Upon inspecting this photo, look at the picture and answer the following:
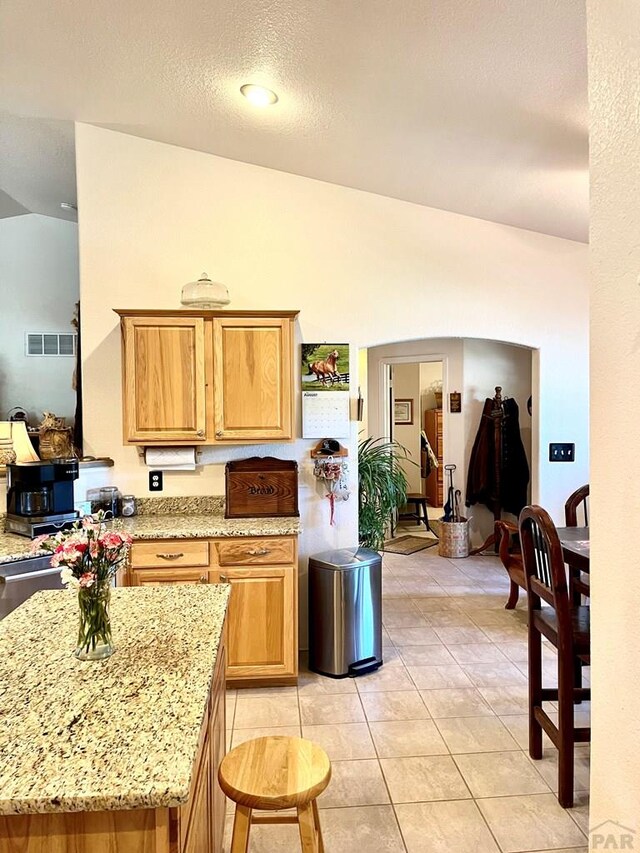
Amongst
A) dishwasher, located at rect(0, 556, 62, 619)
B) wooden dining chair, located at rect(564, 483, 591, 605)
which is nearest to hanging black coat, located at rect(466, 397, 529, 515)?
wooden dining chair, located at rect(564, 483, 591, 605)

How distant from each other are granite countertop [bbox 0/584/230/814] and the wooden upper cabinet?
150 cm

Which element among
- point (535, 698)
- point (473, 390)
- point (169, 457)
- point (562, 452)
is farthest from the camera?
point (473, 390)

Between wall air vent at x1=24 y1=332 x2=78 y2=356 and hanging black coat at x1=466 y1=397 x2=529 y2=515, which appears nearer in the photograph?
wall air vent at x1=24 y1=332 x2=78 y2=356

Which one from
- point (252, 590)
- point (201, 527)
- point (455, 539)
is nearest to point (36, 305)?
point (201, 527)

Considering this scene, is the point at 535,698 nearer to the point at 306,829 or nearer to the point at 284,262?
the point at 306,829

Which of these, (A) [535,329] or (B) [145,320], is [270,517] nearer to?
(B) [145,320]

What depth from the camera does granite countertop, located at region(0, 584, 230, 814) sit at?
940 millimetres

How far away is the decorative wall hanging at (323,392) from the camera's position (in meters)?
3.62

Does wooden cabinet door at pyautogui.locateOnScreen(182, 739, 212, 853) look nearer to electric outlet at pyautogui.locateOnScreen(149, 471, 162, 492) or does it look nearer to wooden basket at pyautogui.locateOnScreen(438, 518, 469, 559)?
electric outlet at pyautogui.locateOnScreen(149, 471, 162, 492)

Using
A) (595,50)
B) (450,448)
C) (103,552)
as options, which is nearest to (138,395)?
(103,552)

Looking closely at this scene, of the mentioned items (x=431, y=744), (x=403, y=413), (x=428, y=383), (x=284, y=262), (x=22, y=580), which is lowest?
(x=431, y=744)

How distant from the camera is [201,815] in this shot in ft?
4.28

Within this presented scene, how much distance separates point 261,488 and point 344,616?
893 millimetres

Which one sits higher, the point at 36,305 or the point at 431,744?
the point at 36,305
